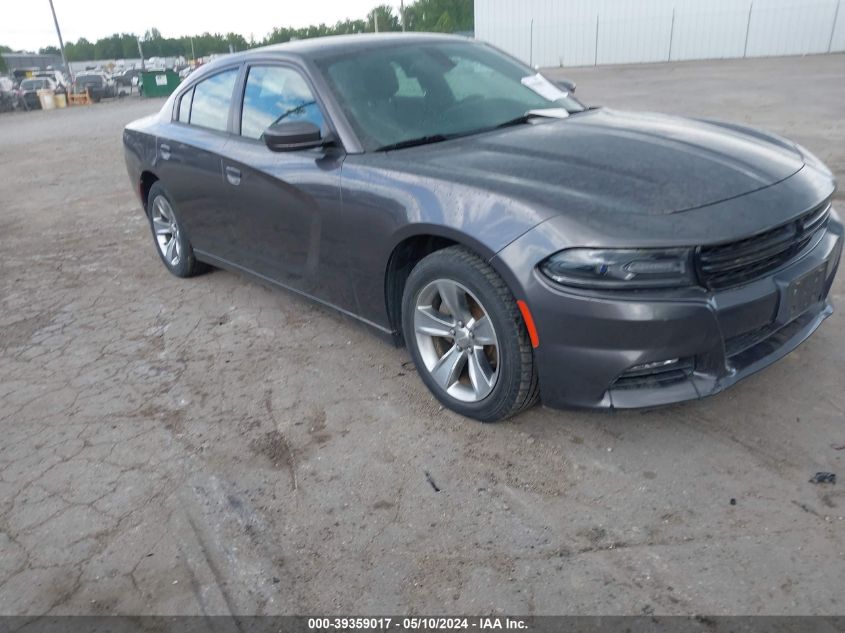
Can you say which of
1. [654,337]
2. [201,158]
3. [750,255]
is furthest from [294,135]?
[750,255]

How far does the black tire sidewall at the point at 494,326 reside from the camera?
2705 mm

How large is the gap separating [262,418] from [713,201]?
2.22 meters

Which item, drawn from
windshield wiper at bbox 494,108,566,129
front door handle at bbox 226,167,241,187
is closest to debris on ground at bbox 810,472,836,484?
windshield wiper at bbox 494,108,566,129

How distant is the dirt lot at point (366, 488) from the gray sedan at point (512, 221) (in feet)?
1.12

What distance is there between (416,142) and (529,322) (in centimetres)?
120

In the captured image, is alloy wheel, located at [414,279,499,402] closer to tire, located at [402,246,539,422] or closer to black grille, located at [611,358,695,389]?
tire, located at [402,246,539,422]

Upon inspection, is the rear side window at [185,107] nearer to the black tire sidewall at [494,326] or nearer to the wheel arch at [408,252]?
the wheel arch at [408,252]

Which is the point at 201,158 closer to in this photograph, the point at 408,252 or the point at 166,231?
the point at 166,231

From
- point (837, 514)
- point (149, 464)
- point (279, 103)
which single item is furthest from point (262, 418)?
point (837, 514)

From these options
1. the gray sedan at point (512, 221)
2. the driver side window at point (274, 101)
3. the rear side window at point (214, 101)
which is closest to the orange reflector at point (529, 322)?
the gray sedan at point (512, 221)

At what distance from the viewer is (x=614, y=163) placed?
2.81 m

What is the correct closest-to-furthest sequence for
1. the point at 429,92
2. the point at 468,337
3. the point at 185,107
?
the point at 468,337, the point at 429,92, the point at 185,107

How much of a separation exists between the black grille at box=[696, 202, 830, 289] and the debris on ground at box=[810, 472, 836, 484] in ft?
2.55

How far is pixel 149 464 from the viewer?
9.91ft
